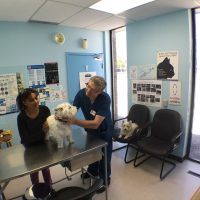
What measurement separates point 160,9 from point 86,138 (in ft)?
6.81

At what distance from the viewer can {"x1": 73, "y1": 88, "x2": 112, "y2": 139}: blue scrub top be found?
6.75ft

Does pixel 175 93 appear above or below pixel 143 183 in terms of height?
above

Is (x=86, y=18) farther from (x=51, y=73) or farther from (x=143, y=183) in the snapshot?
(x=143, y=183)

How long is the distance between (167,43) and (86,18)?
135 centimetres

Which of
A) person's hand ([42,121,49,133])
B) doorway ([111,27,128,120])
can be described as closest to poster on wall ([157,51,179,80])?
doorway ([111,27,128,120])

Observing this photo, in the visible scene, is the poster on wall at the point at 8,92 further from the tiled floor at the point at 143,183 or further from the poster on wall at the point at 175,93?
the poster on wall at the point at 175,93

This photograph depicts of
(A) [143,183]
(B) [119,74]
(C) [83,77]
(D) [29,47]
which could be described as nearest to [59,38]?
(D) [29,47]

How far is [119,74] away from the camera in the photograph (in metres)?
4.21

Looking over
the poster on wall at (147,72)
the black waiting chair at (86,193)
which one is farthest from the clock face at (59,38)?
the black waiting chair at (86,193)

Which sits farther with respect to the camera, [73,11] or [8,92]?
[8,92]

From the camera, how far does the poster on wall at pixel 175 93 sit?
9.40 feet

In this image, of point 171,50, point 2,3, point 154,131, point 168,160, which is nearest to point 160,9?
point 171,50

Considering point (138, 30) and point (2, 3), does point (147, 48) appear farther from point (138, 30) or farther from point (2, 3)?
point (2, 3)

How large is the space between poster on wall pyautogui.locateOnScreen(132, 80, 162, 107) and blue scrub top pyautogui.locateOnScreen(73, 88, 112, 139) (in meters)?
1.27
